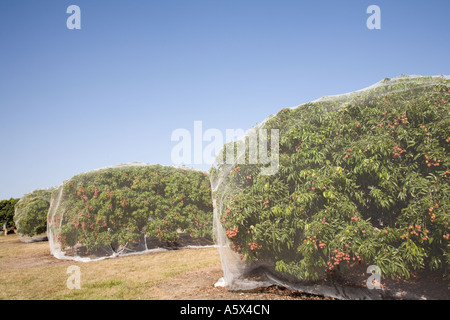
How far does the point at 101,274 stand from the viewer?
10.0 metres

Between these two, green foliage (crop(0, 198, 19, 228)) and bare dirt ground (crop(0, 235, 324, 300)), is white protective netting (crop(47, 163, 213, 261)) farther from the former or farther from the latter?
green foliage (crop(0, 198, 19, 228))

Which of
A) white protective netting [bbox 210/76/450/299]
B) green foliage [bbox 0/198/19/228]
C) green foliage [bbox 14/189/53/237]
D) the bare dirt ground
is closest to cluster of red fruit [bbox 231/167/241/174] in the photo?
white protective netting [bbox 210/76/450/299]

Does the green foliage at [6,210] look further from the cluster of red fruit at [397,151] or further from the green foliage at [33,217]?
the cluster of red fruit at [397,151]

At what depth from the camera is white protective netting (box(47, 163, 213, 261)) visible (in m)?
13.6

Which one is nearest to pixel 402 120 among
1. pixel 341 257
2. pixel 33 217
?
pixel 341 257

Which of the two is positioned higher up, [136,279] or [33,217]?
[136,279]

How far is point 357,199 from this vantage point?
588 centimetres

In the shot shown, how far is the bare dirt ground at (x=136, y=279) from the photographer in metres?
7.01

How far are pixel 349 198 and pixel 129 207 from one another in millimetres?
10821

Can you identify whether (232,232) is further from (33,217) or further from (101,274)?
(33,217)

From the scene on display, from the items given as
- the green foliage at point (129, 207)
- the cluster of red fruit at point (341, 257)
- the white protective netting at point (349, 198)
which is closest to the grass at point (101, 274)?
the green foliage at point (129, 207)

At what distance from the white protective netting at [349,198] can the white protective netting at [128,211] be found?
7.58m
